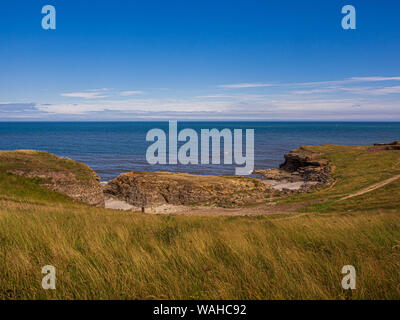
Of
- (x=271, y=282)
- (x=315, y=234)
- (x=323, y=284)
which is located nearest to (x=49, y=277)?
(x=271, y=282)

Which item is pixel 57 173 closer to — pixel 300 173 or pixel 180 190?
pixel 180 190

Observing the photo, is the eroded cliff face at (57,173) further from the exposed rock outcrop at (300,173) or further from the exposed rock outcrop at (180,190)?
the exposed rock outcrop at (300,173)

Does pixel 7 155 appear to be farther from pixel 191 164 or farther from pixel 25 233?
pixel 191 164

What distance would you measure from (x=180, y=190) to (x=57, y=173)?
1378 centimetres

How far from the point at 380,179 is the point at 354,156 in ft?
53.2

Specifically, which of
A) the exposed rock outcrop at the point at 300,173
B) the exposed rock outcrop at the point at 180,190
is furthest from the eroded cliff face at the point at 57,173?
the exposed rock outcrop at the point at 300,173

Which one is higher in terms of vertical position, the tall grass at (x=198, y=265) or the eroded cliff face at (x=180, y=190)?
the tall grass at (x=198, y=265)

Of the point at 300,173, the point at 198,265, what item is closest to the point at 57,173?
the point at 198,265

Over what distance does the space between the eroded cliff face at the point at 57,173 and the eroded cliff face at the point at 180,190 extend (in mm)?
7648

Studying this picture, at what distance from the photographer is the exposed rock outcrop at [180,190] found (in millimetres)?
37031

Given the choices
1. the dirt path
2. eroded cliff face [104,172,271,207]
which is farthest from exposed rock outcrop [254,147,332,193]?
the dirt path

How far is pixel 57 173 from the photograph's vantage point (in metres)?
29.2

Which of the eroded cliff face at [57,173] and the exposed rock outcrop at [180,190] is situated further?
the exposed rock outcrop at [180,190]

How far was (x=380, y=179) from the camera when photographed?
3256 centimetres
